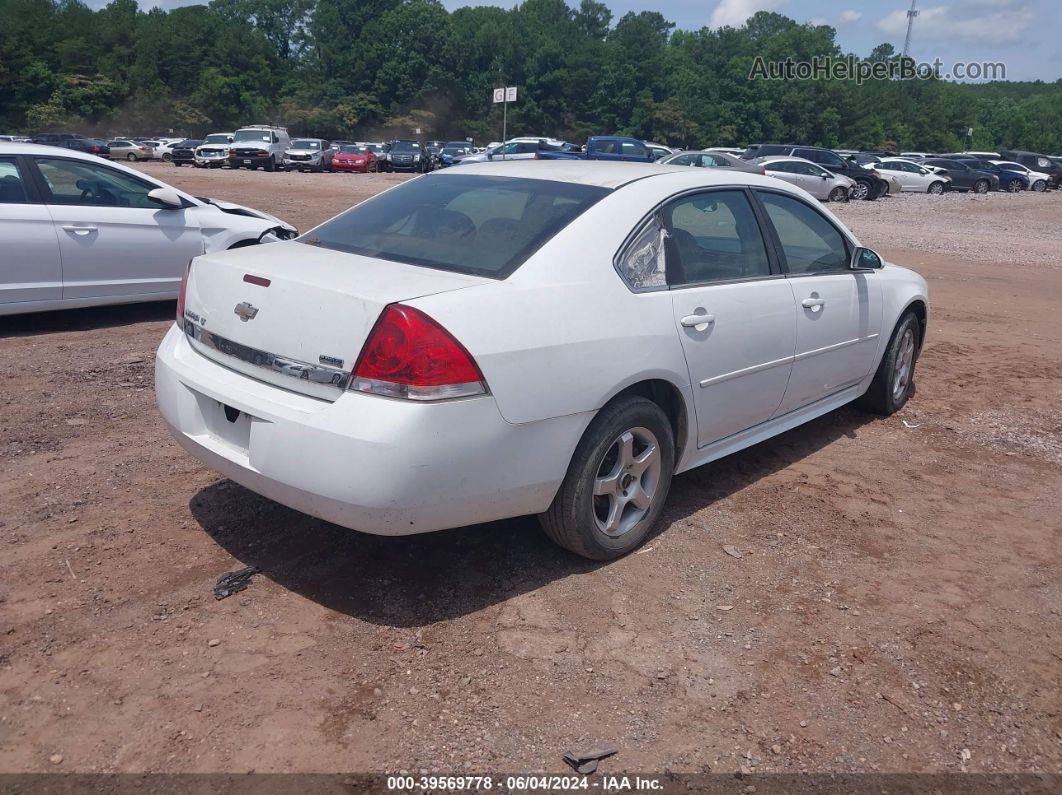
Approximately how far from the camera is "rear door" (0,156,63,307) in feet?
22.9

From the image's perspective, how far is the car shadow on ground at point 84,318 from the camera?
7512 mm

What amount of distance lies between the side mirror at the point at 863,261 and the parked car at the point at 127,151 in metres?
52.4

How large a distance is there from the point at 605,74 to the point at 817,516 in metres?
97.6

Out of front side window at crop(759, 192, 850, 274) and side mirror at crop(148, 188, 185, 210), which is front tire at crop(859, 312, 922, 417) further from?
side mirror at crop(148, 188, 185, 210)

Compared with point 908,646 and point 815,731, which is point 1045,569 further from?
point 815,731

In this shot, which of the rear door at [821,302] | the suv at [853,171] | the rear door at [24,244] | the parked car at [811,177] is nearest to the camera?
the rear door at [821,302]

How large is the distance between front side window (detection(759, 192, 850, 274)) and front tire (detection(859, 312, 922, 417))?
90cm

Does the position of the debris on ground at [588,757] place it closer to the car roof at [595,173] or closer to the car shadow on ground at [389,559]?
the car shadow on ground at [389,559]

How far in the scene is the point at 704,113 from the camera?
9506cm

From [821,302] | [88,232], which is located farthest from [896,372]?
[88,232]

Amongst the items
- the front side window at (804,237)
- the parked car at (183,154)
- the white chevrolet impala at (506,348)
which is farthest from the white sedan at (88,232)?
the parked car at (183,154)

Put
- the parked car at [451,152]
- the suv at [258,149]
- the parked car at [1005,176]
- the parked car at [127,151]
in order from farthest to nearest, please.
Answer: the parked car at [127,151] < the parked car at [451,152] < the parked car at [1005,176] < the suv at [258,149]

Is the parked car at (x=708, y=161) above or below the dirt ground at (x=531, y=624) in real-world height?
above

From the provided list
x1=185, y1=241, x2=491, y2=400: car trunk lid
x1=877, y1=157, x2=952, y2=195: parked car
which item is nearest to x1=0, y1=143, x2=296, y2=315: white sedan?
x1=185, y1=241, x2=491, y2=400: car trunk lid
